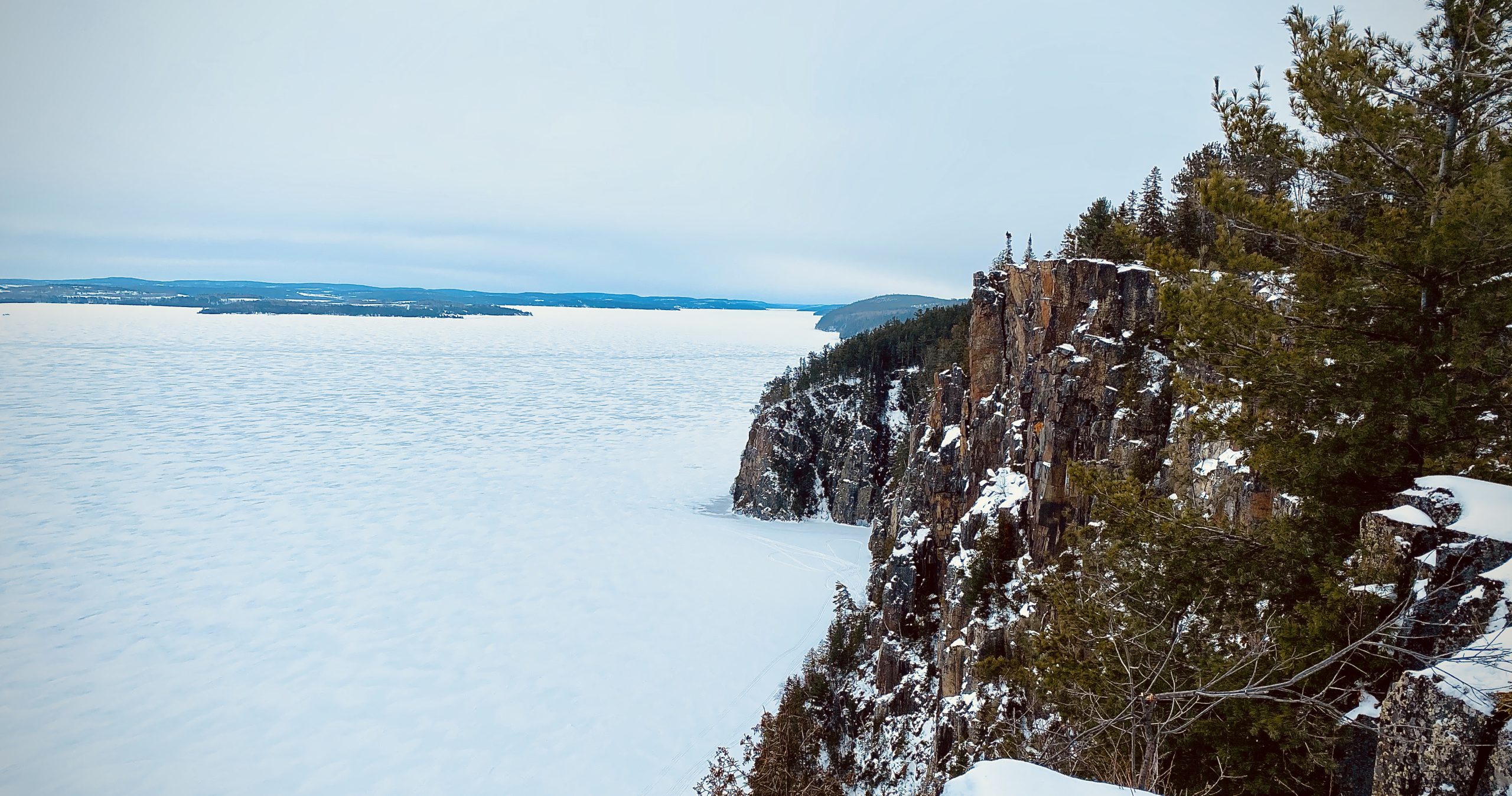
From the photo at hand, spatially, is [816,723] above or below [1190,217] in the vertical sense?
below

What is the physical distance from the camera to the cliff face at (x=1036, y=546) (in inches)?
208

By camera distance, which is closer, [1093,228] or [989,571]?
[989,571]

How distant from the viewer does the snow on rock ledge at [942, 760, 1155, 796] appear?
15.3 ft

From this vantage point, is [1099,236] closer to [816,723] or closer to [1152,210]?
[1152,210]

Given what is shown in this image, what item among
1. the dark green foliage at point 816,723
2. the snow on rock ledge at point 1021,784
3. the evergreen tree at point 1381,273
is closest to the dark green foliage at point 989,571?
the dark green foliage at point 816,723

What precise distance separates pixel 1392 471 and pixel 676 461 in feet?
226

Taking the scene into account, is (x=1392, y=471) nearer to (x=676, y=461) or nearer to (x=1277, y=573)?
(x=1277, y=573)

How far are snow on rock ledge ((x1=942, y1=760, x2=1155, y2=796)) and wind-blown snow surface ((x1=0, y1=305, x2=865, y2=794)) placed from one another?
22550 mm

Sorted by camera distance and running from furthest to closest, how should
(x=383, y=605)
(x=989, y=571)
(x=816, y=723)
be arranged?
(x=383, y=605) → (x=816, y=723) → (x=989, y=571)

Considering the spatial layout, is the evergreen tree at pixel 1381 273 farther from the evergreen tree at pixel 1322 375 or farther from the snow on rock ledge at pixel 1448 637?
the snow on rock ledge at pixel 1448 637

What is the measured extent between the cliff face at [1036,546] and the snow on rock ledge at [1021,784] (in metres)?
2.16

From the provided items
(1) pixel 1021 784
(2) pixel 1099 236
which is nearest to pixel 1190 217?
(2) pixel 1099 236

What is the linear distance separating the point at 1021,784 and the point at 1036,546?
16.7m

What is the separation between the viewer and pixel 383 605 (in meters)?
38.8
